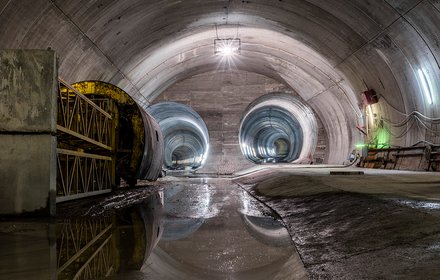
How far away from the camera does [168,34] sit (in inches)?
500

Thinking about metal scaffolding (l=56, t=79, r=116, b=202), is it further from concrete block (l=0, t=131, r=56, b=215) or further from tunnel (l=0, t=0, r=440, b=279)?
concrete block (l=0, t=131, r=56, b=215)

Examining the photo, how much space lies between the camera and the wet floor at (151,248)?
115 inches

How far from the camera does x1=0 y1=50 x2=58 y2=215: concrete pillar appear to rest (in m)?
5.62

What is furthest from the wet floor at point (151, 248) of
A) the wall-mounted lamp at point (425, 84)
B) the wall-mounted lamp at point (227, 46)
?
the wall-mounted lamp at point (227, 46)

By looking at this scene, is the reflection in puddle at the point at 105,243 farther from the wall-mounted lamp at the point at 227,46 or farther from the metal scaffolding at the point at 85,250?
the wall-mounted lamp at the point at 227,46

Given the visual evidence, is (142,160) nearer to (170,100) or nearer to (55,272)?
(55,272)

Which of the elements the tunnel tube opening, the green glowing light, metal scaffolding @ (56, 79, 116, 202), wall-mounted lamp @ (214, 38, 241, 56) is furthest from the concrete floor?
the tunnel tube opening

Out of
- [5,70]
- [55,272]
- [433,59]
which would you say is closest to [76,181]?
[5,70]

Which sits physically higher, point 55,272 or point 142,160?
point 142,160

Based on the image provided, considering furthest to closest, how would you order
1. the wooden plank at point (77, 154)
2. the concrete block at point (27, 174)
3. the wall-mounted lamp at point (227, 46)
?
the wall-mounted lamp at point (227, 46), the wooden plank at point (77, 154), the concrete block at point (27, 174)

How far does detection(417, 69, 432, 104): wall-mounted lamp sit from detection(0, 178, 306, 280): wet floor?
6441 millimetres

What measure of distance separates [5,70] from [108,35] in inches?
183

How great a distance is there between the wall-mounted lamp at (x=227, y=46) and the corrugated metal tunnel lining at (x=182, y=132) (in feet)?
13.9

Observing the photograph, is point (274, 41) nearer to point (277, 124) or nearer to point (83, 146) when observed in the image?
point (83, 146)
